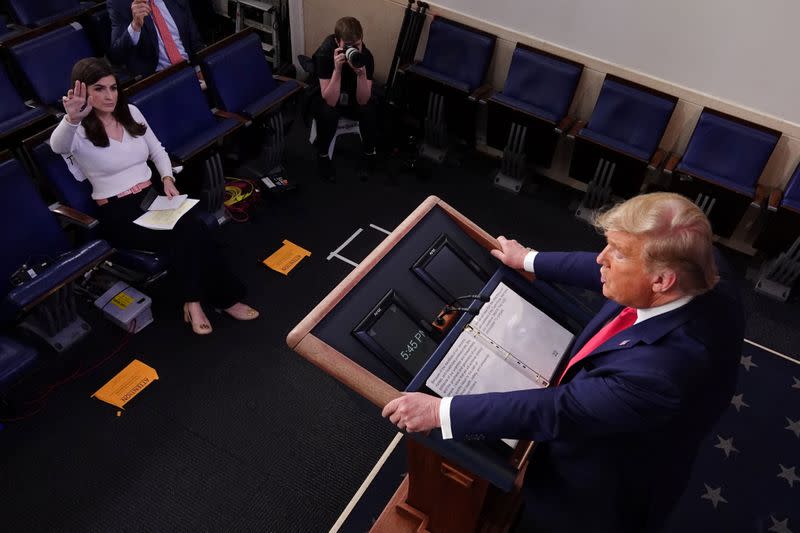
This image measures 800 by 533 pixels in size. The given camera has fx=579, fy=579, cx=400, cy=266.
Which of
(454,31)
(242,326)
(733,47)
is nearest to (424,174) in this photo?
(454,31)

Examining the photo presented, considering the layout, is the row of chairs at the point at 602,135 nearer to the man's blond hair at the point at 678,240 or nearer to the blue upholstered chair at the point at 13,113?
the blue upholstered chair at the point at 13,113

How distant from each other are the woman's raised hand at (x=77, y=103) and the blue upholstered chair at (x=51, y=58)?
3.90 feet

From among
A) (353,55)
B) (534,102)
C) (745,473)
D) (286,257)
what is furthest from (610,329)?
(534,102)

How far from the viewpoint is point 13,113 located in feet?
11.9

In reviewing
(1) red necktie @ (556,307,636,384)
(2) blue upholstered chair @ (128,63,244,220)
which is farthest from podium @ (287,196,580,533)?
(2) blue upholstered chair @ (128,63,244,220)

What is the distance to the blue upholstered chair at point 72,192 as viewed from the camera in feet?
9.64

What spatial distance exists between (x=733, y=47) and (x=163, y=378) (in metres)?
3.99

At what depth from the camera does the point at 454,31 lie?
4500 millimetres

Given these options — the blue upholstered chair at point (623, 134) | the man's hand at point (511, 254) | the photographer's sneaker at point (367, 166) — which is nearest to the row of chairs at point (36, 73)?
the photographer's sneaker at point (367, 166)

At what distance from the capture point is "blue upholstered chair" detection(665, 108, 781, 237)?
12.2ft

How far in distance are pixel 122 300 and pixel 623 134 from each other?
11.3 ft

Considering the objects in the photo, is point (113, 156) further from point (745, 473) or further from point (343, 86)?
point (745, 473)

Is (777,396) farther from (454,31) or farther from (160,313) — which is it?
(160,313)

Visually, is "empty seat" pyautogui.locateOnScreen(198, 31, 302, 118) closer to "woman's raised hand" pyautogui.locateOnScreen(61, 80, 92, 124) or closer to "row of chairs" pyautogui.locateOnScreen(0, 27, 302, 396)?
"row of chairs" pyautogui.locateOnScreen(0, 27, 302, 396)
